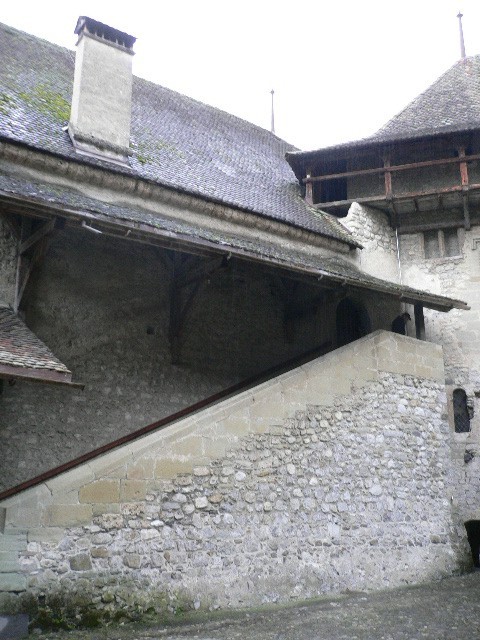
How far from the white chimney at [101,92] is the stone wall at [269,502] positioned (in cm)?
429

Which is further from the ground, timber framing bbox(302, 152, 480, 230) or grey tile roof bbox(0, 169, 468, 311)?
timber framing bbox(302, 152, 480, 230)

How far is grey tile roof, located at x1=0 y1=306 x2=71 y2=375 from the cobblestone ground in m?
2.14

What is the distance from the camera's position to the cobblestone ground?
5426 millimetres

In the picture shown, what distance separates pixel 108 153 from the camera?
9156mm

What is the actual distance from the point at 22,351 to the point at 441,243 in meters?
7.62

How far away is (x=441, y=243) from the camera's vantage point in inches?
434

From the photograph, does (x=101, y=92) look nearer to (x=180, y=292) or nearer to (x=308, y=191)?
(x=180, y=292)

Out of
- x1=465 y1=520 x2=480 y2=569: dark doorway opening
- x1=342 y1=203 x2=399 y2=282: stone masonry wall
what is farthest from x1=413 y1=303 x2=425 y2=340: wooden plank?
x1=465 y1=520 x2=480 y2=569: dark doorway opening

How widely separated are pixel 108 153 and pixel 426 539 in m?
6.66


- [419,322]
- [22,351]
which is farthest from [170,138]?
[22,351]

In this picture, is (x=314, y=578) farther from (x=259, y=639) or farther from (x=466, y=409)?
(x=466, y=409)

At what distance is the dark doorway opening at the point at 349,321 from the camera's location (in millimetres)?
10758

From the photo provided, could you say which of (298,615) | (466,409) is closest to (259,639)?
(298,615)

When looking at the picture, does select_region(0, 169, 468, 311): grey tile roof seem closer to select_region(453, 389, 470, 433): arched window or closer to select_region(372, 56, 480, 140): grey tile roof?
select_region(453, 389, 470, 433): arched window
